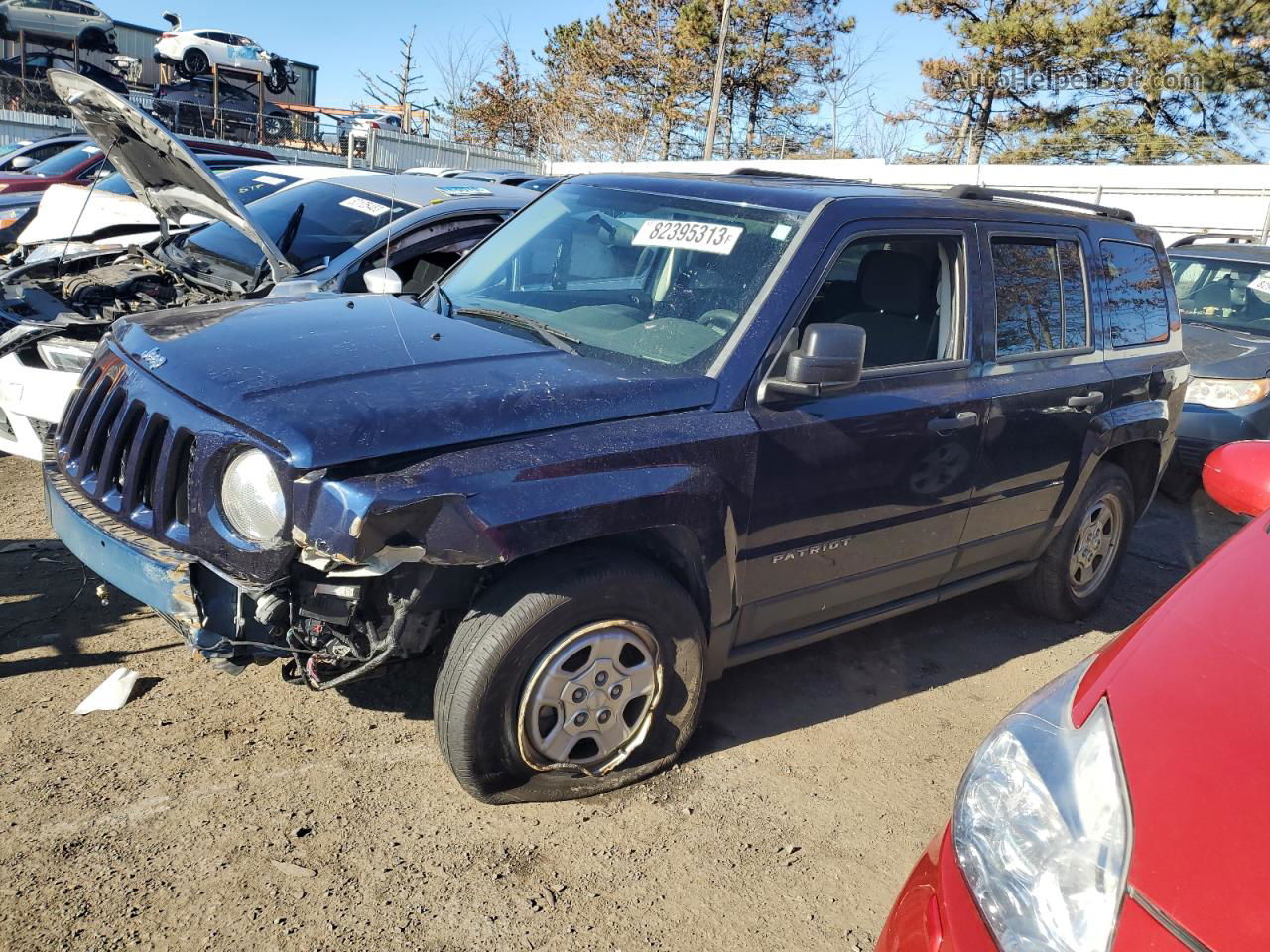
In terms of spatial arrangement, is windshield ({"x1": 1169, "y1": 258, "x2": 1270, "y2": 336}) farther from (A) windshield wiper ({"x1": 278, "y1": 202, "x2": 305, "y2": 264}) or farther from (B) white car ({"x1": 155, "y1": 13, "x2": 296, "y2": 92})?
(B) white car ({"x1": 155, "y1": 13, "x2": 296, "y2": 92})

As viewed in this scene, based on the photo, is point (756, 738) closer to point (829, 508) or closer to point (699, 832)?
point (699, 832)

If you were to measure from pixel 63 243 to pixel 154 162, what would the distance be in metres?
1.84

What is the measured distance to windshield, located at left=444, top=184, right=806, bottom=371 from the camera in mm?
3291

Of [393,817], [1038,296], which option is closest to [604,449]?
[393,817]

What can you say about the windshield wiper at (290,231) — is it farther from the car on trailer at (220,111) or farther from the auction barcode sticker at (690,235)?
the car on trailer at (220,111)

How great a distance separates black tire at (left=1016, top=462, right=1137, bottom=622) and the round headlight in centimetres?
351

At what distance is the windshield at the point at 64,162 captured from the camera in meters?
12.5

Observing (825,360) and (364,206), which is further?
(364,206)

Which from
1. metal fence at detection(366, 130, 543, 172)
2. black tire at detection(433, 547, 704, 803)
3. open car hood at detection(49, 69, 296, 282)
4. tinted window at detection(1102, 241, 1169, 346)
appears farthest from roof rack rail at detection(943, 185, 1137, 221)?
metal fence at detection(366, 130, 543, 172)

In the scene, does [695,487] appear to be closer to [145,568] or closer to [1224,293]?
[145,568]

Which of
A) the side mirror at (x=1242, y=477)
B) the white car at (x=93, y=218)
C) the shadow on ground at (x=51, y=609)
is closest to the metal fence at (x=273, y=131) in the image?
the white car at (x=93, y=218)

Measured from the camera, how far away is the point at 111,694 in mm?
3383

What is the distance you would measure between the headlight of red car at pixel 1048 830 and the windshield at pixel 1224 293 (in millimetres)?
7455

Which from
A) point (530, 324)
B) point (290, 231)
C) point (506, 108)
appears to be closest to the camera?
point (530, 324)
